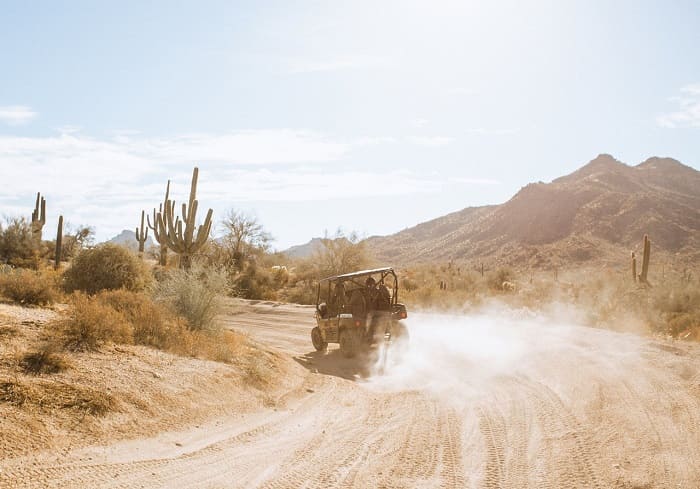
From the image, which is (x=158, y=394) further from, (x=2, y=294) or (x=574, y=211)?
(x=574, y=211)

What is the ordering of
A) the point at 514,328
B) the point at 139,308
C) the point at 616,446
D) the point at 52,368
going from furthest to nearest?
the point at 514,328
the point at 139,308
the point at 52,368
the point at 616,446

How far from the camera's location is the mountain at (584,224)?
227 feet

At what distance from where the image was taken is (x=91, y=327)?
9648 mm

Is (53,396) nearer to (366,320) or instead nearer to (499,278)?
(366,320)

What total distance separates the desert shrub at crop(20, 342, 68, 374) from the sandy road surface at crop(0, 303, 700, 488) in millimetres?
1927

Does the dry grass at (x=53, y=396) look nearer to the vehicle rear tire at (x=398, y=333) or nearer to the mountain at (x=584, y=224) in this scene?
the vehicle rear tire at (x=398, y=333)

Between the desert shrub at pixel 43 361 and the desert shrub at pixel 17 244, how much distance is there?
2511cm

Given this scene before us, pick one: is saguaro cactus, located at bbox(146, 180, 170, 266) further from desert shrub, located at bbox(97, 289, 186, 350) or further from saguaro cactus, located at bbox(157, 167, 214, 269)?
desert shrub, located at bbox(97, 289, 186, 350)

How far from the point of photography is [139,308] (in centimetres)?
1202

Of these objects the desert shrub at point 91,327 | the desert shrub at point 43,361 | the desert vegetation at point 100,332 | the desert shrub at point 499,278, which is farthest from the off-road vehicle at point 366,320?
the desert shrub at point 499,278

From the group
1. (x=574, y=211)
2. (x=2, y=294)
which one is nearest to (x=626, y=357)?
(x=2, y=294)

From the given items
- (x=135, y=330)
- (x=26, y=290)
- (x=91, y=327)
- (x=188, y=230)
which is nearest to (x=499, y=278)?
(x=188, y=230)

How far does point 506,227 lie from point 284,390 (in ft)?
269

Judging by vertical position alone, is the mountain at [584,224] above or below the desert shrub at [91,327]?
above
